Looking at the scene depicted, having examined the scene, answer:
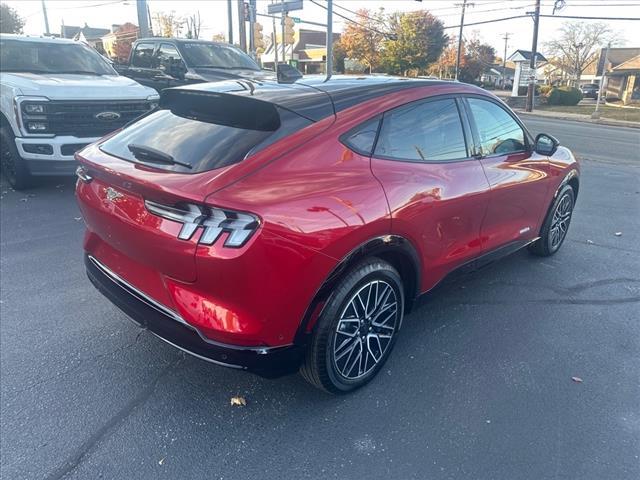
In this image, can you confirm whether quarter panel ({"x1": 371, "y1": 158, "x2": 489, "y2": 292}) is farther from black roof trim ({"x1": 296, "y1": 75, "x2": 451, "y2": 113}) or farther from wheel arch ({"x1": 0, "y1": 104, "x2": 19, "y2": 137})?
wheel arch ({"x1": 0, "y1": 104, "x2": 19, "y2": 137})

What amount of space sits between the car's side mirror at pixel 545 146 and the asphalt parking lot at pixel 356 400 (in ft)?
3.88

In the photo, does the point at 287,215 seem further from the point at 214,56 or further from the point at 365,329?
the point at 214,56

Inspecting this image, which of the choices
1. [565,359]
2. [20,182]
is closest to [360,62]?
[20,182]

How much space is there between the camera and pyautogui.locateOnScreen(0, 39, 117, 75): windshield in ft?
24.7

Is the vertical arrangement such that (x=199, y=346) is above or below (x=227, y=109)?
below

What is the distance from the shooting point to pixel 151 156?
267 cm

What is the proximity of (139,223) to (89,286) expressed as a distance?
2034 mm

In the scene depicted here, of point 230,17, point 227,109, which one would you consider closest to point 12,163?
point 227,109

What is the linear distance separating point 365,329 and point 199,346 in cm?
96

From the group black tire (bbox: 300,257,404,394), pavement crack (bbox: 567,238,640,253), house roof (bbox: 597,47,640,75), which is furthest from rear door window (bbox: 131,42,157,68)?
house roof (bbox: 597,47,640,75)

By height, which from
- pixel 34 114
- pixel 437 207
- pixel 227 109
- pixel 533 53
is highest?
pixel 533 53

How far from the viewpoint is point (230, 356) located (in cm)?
243

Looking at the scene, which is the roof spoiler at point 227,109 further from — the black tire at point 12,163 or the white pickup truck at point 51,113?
the black tire at point 12,163

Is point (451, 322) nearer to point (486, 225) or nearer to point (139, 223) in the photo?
point (486, 225)
